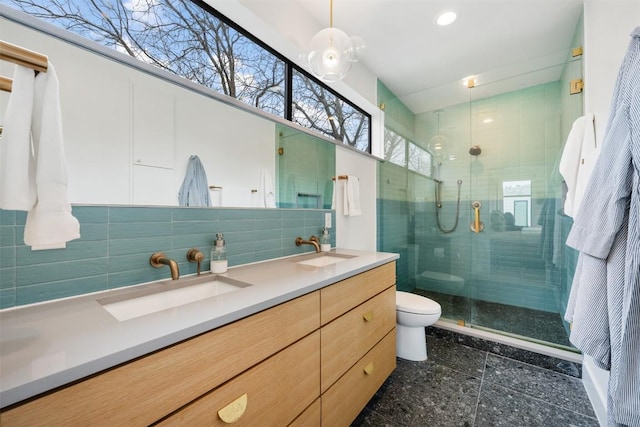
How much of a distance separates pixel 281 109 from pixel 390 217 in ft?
5.60

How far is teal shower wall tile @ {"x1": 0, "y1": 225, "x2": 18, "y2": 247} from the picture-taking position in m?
0.73

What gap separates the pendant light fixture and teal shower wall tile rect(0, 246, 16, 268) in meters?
1.45

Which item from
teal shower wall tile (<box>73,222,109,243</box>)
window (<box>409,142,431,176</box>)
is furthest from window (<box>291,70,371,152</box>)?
teal shower wall tile (<box>73,222,109,243</box>)

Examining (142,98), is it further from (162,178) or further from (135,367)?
→ (135,367)

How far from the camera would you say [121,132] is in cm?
99

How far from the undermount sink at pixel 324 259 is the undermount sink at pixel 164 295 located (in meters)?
0.57

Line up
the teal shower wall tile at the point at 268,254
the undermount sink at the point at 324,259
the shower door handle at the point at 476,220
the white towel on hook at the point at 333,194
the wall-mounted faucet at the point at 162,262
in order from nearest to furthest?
the wall-mounted faucet at the point at 162,262, the teal shower wall tile at the point at 268,254, the undermount sink at the point at 324,259, the white towel on hook at the point at 333,194, the shower door handle at the point at 476,220

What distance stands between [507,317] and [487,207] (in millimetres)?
1082

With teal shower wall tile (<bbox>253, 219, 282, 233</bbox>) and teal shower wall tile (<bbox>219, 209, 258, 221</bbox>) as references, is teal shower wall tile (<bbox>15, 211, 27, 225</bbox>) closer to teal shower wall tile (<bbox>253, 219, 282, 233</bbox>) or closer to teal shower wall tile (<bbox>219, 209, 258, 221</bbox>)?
teal shower wall tile (<bbox>219, 209, 258, 221</bbox>)

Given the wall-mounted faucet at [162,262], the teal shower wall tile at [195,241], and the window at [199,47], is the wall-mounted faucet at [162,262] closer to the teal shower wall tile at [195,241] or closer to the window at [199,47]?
the teal shower wall tile at [195,241]

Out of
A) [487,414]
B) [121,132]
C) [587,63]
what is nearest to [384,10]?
[587,63]

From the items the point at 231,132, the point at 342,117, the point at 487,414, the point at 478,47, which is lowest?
the point at 487,414

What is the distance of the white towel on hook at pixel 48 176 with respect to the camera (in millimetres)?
555

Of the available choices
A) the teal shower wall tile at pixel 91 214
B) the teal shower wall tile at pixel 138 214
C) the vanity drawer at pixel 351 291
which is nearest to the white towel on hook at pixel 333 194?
the vanity drawer at pixel 351 291
